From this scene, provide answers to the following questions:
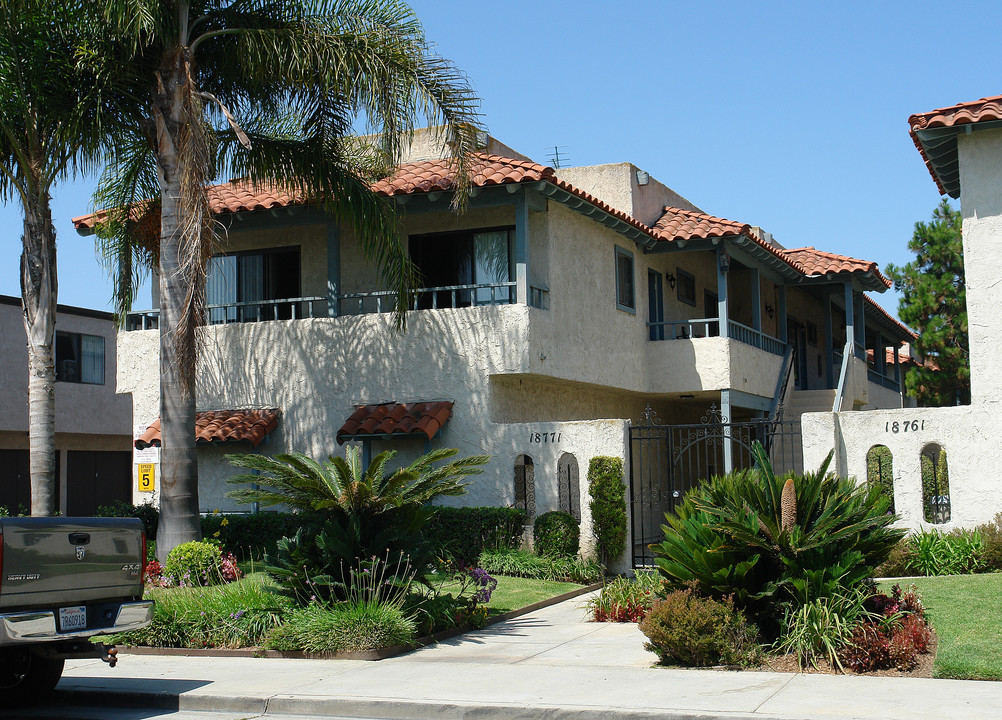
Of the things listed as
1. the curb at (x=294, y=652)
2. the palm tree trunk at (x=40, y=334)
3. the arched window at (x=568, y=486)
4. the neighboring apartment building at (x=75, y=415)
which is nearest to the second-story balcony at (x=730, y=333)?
the arched window at (x=568, y=486)

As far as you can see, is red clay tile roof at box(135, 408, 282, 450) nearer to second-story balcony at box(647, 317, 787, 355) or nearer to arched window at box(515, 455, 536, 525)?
arched window at box(515, 455, 536, 525)

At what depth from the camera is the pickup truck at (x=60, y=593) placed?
8172 millimetres

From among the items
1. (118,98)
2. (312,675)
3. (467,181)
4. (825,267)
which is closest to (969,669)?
(312,675)

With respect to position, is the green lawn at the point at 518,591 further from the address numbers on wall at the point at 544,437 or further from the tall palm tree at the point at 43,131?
the tall palm tree at the point at 43,131

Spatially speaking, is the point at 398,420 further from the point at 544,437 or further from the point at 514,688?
the point at 514,688

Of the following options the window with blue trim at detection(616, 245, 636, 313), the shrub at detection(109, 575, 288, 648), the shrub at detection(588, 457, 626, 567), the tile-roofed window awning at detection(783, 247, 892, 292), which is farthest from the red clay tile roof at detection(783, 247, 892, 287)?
the shrub at detection(109, 575, 288, 648)

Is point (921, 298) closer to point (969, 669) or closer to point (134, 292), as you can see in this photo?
point (134, 292)

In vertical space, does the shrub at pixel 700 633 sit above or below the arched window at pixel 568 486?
below

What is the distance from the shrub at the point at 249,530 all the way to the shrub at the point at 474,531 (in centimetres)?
257

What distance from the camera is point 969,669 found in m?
8.96

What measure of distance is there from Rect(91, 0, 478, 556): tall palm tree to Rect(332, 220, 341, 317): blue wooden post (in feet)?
7.97

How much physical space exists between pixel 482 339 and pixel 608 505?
3849mm

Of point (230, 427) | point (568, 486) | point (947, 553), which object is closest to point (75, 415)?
point (230, 427)

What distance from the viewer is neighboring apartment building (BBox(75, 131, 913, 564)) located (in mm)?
18453
